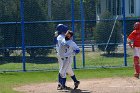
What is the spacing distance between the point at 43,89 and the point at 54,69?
16.6 ft

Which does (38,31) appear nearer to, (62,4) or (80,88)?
(62,4)

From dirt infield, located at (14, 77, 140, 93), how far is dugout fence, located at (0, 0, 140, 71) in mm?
3857

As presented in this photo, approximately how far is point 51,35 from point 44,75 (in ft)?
10.5

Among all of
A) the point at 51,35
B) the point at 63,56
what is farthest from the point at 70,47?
the point at 51,35

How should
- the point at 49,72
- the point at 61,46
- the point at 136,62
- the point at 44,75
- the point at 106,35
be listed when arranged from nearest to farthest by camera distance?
the point at 61,46, the point at 136,62, the point at 44,75, the point at 49,72, the point at 106,35

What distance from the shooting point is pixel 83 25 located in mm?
16953

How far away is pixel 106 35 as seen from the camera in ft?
61.5

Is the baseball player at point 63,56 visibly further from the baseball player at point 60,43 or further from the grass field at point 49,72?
the grass field at point 49,72

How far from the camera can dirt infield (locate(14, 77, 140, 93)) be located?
441 inches

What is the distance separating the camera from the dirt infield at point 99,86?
1121 centimetres

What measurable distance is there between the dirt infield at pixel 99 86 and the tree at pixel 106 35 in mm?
5061

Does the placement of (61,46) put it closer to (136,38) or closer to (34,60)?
(136,38)

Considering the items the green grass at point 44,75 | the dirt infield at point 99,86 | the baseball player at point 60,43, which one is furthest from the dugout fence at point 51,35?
the baseball player at point 60,43

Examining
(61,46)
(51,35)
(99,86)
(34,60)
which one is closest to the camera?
(61,46)
